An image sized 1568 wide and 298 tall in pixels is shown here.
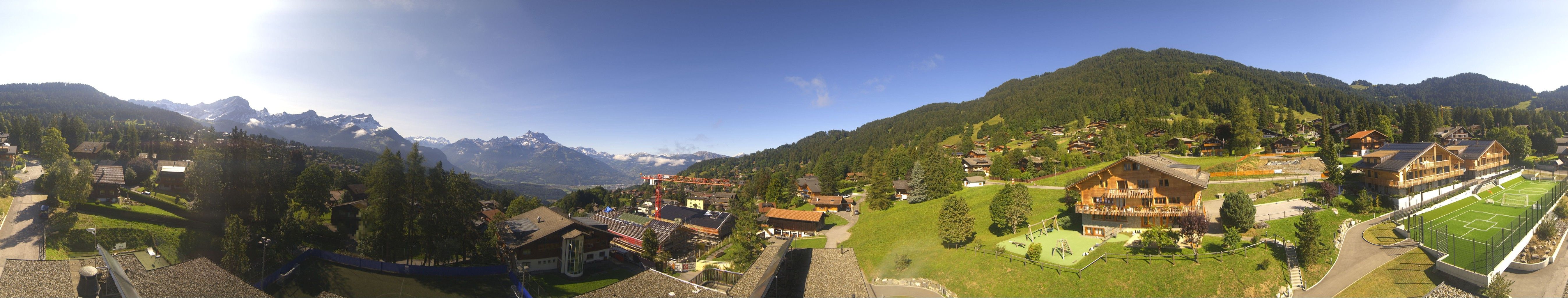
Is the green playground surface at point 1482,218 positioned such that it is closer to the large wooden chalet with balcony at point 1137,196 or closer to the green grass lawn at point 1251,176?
the large wooden chalet with balcony at point 1137,196

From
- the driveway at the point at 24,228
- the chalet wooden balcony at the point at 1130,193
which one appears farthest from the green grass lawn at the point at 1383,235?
the driveway at the point at 24,228

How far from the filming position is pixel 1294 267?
1540 cm

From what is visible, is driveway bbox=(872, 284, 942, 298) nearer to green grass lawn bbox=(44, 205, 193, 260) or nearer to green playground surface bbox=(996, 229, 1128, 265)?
green playground surface bbox=(996, 229, 1128, 265)

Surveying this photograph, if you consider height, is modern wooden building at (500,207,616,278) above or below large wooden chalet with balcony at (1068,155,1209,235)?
Result: below

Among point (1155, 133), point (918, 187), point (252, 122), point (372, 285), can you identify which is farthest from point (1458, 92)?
point (252, 122)

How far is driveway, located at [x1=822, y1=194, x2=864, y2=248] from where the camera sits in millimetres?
31594

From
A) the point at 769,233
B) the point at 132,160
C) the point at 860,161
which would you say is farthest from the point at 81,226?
the point at 860,161

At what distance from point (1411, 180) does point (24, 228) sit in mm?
55512

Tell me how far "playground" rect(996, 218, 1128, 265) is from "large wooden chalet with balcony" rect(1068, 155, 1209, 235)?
983 mm

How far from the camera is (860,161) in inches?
3022

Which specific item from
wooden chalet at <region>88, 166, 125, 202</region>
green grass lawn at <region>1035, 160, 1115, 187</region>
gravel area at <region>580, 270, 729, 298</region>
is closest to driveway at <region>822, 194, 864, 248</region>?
gravel area at <region>580, 270, 729, 298</region>

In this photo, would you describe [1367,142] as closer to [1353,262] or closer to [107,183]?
[1353,262]

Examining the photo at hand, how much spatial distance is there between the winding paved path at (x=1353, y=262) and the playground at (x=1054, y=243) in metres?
5.56

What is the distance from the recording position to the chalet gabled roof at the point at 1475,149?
939 inches
